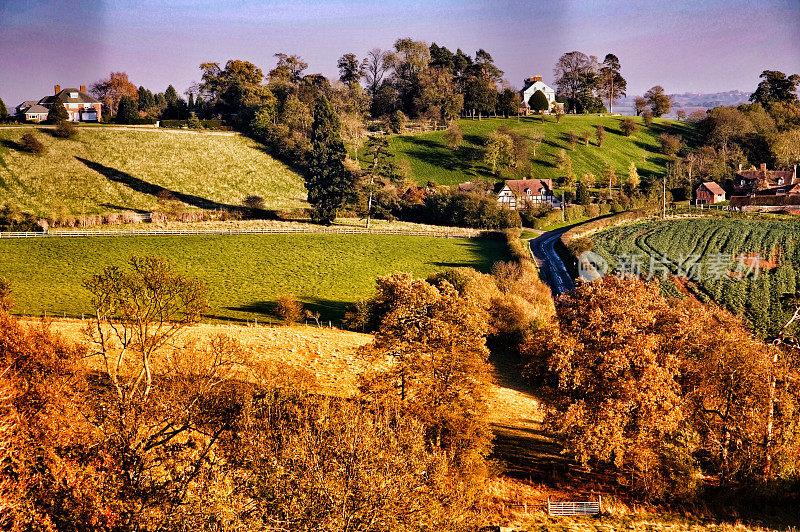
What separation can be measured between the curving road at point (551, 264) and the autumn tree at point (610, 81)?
3572 inches

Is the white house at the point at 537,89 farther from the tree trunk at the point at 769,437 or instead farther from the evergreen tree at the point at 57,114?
the tree trunk at the point at 769,437

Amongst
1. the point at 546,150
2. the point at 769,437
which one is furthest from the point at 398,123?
the point at 769,437

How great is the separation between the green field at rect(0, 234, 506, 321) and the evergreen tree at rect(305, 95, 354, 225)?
8.04 metres

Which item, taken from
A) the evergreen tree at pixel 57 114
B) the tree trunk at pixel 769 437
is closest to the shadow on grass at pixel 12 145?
the evergreen tree at pixel 57 114

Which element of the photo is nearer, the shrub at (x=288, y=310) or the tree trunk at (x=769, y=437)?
the tree trunk at (x=769, y=437)

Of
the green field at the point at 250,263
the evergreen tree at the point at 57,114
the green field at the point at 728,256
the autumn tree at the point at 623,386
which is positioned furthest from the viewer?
the evergreen tree at the point at 57,114

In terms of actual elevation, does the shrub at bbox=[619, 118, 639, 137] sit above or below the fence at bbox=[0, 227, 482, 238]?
above

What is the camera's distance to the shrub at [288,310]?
145 feet

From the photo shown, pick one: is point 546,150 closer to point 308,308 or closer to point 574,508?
point 308,308

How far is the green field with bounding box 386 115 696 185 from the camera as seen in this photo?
110m

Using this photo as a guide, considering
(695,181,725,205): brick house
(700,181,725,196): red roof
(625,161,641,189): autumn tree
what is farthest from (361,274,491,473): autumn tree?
(700,181,725,196): red roof

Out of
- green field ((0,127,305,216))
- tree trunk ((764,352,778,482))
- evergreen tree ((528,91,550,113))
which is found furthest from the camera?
evergreen tree ((528,91,550,113))

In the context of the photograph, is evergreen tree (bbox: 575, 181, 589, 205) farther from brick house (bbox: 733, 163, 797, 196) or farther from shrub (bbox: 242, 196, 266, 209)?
shrub (bbox: 242, 196, 266, 209)

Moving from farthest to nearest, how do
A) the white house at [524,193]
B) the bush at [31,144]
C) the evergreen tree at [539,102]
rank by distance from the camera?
the evergreen tree at [539,102] < the white house at [524,193] < the bush at [31,144]
